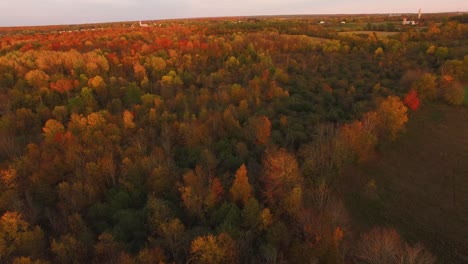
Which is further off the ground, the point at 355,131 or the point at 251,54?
the point at 251,54

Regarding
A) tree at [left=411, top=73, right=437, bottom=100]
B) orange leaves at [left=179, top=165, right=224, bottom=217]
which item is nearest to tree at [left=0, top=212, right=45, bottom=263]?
orange leaves at [left=179, top=165, right=224, bottom=217]

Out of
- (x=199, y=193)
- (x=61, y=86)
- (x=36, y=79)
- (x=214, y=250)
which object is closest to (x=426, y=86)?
(x=199, y=193)

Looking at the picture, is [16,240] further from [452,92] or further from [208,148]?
[452,92]

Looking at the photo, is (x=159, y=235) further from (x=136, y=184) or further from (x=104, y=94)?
(x=104, y=94)

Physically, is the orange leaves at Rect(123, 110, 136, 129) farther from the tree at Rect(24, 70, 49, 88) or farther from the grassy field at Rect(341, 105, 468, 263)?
the grassy field at Rect(341, 105, 468, 263)

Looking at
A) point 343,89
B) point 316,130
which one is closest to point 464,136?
point 343,89

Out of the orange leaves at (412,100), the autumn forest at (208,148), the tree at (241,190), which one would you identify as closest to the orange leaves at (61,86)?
the autumn forest at (208,148)

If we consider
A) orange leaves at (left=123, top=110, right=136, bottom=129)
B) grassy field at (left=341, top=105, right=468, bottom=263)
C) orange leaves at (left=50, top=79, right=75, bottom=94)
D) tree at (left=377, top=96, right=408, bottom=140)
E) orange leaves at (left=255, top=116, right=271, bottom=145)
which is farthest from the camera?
orange leaves at (left=50, top=79, right=75, bottom=94)
